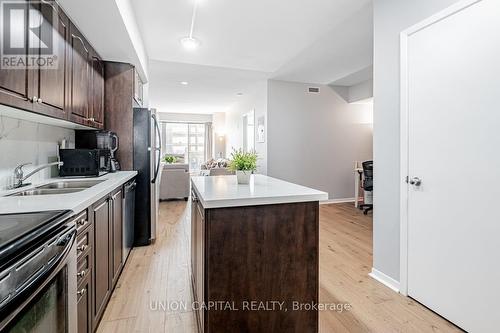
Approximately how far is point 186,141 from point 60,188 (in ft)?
28.9

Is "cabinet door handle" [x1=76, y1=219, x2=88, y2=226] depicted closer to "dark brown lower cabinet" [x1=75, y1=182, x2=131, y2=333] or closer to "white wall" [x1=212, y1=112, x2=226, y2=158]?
"dark brown lower cabinet" [x1=75, y1=182, x2=131, y2=333]

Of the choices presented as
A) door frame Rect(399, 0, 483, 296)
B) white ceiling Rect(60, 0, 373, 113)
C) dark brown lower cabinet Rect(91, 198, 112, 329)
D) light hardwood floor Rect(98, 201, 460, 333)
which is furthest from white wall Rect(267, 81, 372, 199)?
dark brown lower cabinet Rect(91, 198, 112, 329)

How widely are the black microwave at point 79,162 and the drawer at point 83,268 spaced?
1.21 meters

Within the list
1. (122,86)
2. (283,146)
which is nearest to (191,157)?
(283,146)

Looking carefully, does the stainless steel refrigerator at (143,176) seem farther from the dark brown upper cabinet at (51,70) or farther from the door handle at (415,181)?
the door handle at (415,181)

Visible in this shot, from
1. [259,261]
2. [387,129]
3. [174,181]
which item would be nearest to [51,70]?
[259,261]

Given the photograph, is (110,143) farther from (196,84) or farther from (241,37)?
(196,84)

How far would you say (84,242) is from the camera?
1430 mm

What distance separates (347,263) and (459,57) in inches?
79.8

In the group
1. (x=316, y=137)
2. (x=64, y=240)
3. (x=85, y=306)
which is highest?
(x=316, y=137)

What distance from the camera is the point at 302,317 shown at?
1.55 metres

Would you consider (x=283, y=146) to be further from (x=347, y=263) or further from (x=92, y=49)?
(x=92, y=49)

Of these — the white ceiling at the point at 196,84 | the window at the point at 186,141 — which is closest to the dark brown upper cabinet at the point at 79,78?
the white ceiling at the point at 196,84

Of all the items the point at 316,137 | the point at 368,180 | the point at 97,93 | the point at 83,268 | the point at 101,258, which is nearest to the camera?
the point at 83,268
